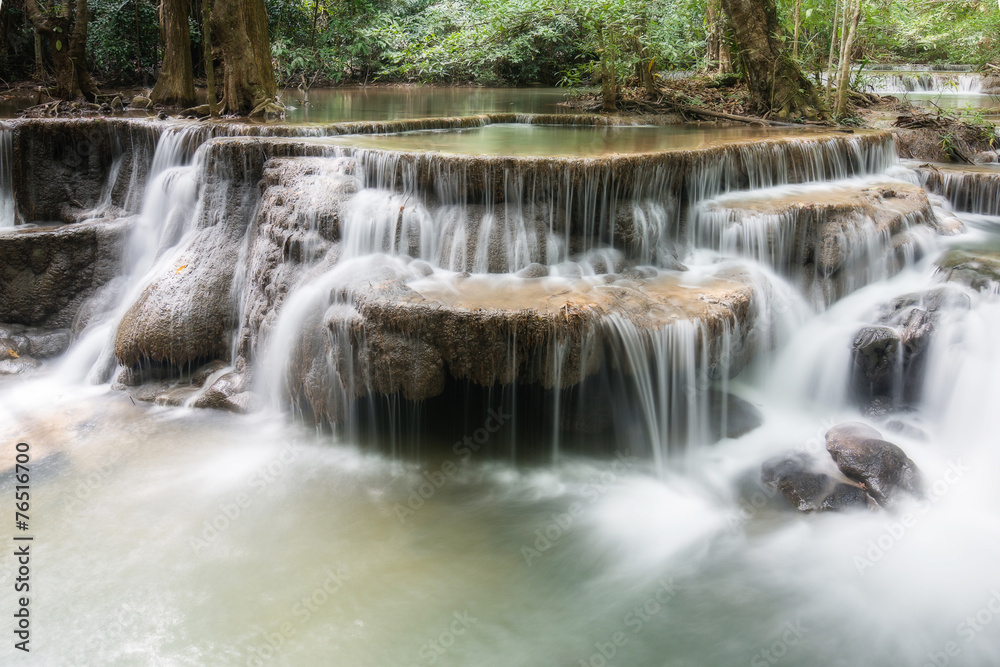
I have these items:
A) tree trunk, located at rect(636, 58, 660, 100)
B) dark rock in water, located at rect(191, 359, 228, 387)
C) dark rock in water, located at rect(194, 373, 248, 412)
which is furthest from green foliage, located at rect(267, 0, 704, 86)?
dark rock in water, located at rect(194, 373, 248, 412)

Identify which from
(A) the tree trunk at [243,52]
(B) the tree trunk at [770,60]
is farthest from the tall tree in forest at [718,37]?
(A) the tree trunk at [243,52]

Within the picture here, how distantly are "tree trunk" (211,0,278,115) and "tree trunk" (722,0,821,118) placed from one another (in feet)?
21.5

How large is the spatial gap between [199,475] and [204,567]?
104 centimetres

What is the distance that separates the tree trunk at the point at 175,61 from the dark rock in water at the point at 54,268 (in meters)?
3.68

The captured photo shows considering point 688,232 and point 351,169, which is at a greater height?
point 351,169

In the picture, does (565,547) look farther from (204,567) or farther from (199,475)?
(199,475)

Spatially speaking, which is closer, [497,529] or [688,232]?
[497,529]

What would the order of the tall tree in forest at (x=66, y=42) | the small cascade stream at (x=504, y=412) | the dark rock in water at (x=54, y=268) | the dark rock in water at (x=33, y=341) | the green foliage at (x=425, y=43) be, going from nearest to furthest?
the small cascade stream at (x=504, y=412) → the dark rock in water at (x=33, y=341) → the dark rock in water at (x=54, y=268) → the tall tree in forest at (x=66, y=42) → the green foliage at (x=425, y=43)

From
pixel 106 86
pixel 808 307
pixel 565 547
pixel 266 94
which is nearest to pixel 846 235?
pixel 808 307

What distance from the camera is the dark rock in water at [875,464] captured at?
4656 mm

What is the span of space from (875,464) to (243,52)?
28.4ft

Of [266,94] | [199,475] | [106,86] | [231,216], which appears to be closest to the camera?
[199,475]

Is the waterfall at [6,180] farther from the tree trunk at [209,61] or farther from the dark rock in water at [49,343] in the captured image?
the tree trunk at [209,61]

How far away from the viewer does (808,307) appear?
618cm
